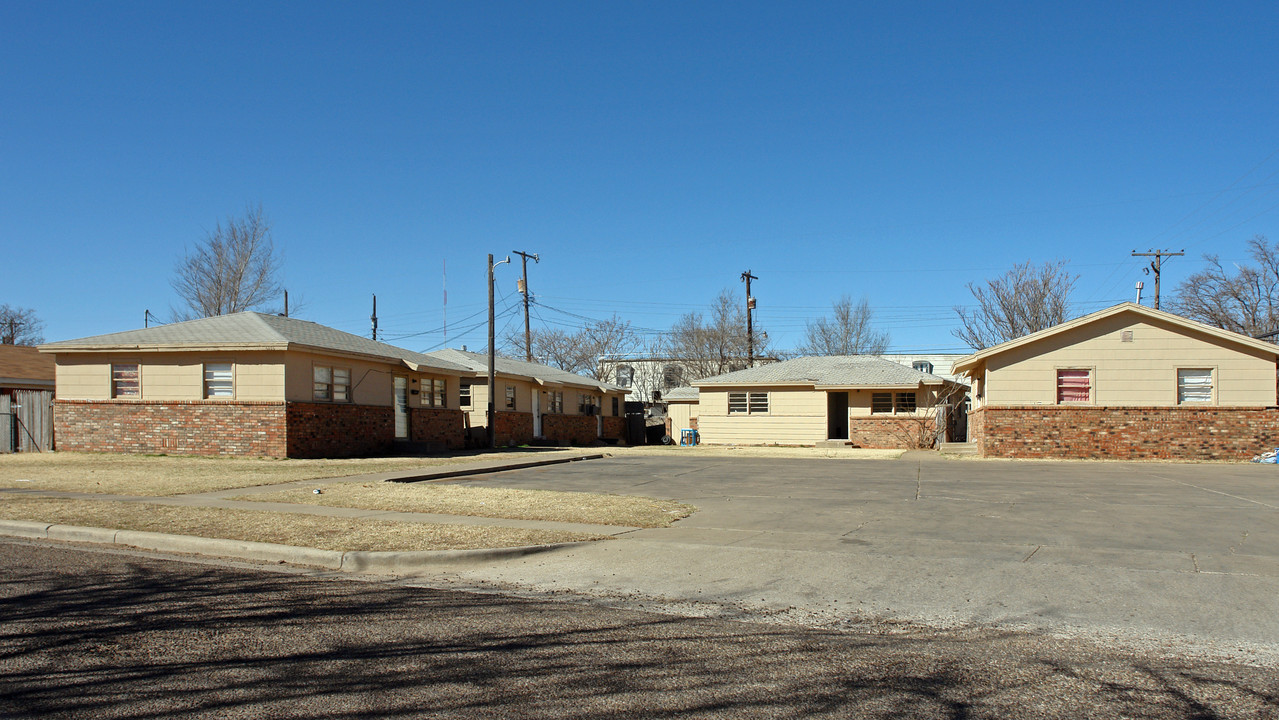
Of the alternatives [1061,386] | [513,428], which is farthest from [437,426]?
[1061,386]

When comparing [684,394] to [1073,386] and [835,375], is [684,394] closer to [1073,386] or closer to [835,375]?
[835,375]

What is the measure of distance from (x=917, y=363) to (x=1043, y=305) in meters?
15.0

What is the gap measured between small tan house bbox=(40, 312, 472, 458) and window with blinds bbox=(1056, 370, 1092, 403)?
20473 mm

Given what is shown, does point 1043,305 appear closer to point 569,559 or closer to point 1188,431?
point 1188,431

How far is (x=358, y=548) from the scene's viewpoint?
355 inches

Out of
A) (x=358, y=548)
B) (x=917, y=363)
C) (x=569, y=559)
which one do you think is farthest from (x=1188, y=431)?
(x=917, y=363)

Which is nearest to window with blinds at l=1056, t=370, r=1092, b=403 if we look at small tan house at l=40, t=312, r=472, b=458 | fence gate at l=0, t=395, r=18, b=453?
small tan house at l=40, t=312, r=472, b=458

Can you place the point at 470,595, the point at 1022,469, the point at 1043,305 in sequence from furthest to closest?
1. the point at 1043,305
2. the point at 1022,469
3. the point at 470,595

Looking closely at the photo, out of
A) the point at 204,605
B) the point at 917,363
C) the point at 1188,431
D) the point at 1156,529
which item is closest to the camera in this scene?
the point at 204,605

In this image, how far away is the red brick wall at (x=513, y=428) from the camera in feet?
117

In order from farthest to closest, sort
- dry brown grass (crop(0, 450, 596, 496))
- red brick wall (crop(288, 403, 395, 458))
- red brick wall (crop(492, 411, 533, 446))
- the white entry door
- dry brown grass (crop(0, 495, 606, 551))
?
the white entry door < red brick wall (crop(492, 411, 533, 446)) < red brick wall (crop(288, 403, 395, 458)) < dry brown grass (crop(0, 450, 596, 496)) < dry brown grass (crop(0, 495, 606, 551))

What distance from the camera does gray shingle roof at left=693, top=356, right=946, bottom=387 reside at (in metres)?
35.4

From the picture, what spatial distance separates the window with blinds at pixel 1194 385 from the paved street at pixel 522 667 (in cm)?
2251

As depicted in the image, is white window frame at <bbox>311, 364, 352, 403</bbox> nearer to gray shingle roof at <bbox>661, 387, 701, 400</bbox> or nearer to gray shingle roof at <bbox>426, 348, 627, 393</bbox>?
gray shingle roof at <bbox>426, 348, 627, 393</bbox>
